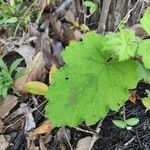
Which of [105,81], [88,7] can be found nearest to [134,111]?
[105,81]

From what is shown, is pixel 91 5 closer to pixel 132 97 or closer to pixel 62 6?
pixel 62 6

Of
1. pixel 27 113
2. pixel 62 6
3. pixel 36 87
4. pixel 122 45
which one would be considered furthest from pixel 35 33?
pixel 122 45

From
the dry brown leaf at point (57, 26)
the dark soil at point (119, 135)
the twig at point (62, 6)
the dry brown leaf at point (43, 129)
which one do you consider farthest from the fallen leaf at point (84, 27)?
the dry brown leaf at point (43, 129)

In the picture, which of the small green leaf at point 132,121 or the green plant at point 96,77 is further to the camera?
the small green leaf at point 132,121

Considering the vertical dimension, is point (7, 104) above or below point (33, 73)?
below

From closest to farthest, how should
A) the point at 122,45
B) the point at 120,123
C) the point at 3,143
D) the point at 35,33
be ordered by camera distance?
the point at 122,45, the point at 120,123, the point at 3,143, the point at 35,33

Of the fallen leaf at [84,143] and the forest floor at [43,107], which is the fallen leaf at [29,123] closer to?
the forest floor at [43,107]
